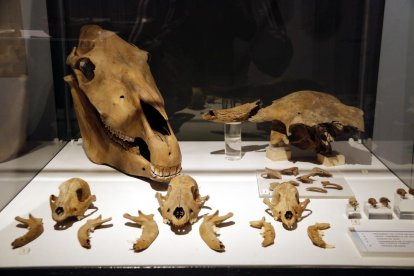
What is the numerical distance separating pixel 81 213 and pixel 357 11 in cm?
191

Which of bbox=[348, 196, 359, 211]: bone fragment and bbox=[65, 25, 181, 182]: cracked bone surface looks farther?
bbox=[65, 25, 181, 182]: cracked bone surface

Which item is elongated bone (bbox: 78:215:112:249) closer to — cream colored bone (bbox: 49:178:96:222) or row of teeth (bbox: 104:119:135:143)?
cream colored bone (bbox: 49:178:96:222)

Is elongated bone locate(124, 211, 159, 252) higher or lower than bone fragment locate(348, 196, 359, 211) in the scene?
lower

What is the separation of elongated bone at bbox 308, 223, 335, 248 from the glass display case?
0.5 inches

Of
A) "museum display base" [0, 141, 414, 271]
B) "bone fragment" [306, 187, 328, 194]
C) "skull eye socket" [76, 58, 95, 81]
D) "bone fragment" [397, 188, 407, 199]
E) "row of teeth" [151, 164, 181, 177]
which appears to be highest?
"skull eye socket" [76, 58, 95, 81]

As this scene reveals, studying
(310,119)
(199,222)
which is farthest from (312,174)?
(199,222)

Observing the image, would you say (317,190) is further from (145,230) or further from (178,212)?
(145,230)

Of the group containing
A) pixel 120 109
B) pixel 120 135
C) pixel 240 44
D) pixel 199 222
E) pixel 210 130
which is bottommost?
pixel 199 222

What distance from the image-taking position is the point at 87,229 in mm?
1866

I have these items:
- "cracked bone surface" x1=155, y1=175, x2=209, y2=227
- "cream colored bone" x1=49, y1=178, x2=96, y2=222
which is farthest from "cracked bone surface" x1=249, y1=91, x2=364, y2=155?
"cream colored bone" x1=49, y1=178, x2=96, y2=222

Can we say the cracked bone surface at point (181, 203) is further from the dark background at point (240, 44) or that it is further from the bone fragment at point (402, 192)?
the dark background at point (240, 44)

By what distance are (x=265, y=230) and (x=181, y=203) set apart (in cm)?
35

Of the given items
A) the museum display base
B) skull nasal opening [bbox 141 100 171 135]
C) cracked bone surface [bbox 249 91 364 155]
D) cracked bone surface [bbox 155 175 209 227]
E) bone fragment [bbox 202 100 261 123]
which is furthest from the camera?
bone fragment [bbox 202 100 261 123]

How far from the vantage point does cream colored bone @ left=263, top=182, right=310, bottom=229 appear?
1.93 meters
